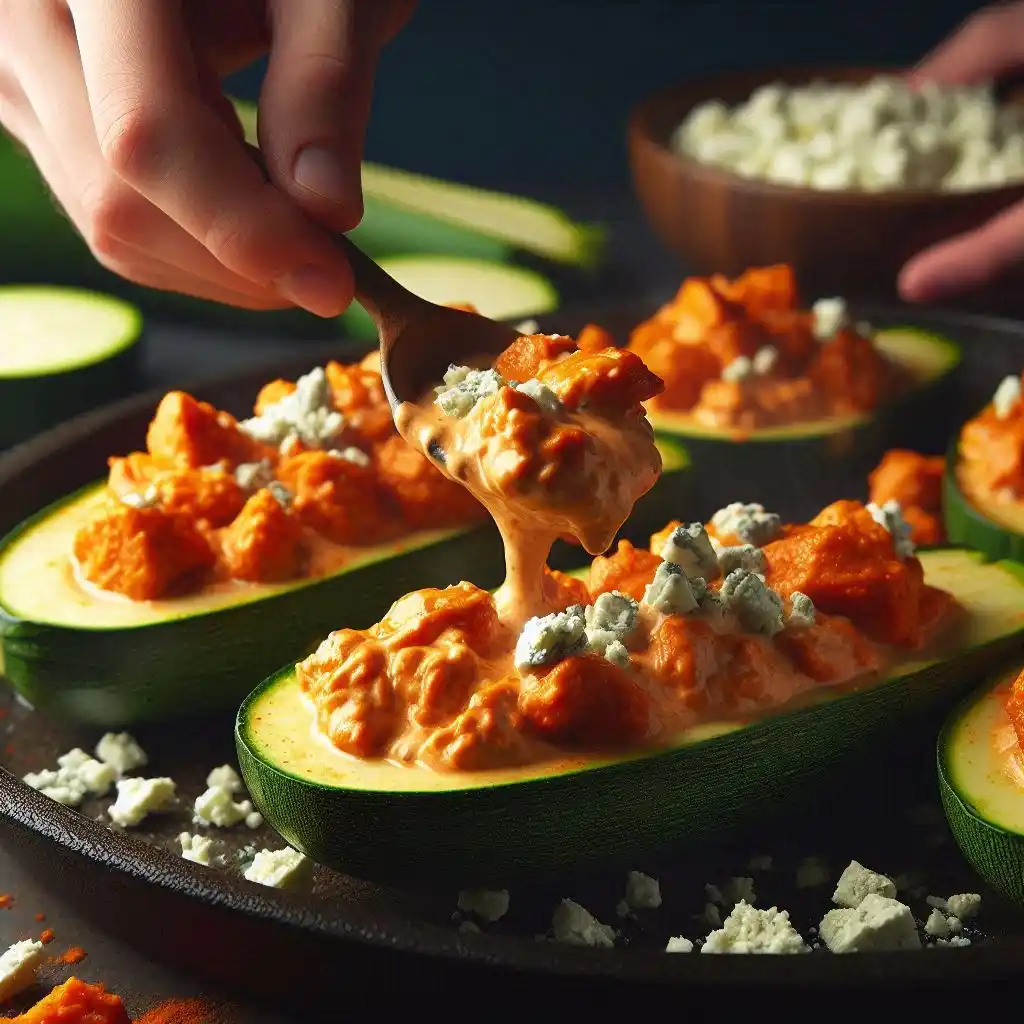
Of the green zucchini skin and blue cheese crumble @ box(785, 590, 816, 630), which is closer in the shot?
blue cheese crumble @ box(785, 590, 816, 630)

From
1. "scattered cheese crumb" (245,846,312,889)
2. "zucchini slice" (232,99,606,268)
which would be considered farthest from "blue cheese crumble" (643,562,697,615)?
"zucchini slice" (232,99,606,268)

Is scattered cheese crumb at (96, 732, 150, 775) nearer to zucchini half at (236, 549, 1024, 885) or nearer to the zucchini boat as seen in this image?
zucchini half at (236, 549, 1024, 885)

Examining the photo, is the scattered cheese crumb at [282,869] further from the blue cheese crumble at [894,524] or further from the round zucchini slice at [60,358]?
the round zucchini slice at [60,358]

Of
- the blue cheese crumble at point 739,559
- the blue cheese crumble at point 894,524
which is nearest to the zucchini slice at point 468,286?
the blue cheese crumble at point 894,524

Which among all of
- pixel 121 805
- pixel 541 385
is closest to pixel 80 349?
pixel 121 805

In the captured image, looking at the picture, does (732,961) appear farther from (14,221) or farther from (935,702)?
(14,221)

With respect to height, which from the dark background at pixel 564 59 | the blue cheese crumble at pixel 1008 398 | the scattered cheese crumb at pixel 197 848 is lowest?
the dark background at pixel 564 59

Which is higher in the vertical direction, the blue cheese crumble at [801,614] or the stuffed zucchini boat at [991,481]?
the blue cheese crumble at [801,614]

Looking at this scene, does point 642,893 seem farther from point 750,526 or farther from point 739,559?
point 750,526
